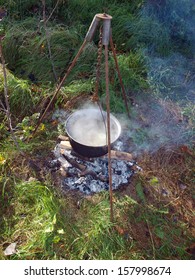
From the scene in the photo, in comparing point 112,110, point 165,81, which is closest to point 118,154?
point 112,110

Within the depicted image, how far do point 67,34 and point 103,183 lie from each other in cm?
251

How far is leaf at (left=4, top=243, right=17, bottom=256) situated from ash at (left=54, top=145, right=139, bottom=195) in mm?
755

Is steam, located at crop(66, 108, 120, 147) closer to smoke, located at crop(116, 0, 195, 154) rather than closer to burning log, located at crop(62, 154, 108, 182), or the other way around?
burning log, located at crop(62, 154, 108, 182)

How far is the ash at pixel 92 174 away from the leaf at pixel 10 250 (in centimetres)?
75

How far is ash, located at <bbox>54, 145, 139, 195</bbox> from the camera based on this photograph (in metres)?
3.13

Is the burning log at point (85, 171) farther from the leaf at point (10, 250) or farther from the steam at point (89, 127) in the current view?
the leaf at point (10, 250)

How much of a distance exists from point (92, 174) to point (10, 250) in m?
1.10

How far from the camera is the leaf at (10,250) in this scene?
8.63ft

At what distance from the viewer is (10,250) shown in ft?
8.69

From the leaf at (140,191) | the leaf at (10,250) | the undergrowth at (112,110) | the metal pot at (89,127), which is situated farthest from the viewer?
the metal pot at (89,127)

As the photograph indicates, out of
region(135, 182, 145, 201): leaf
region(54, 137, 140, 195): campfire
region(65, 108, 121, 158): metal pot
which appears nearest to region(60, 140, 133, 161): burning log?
region(54, 137, 140, 195): campfire

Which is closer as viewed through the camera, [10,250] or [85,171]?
[10,250]

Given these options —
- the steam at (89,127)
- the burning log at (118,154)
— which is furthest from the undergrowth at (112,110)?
the steam at (89,127)

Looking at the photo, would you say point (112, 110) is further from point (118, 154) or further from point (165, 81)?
point (165, 81)
